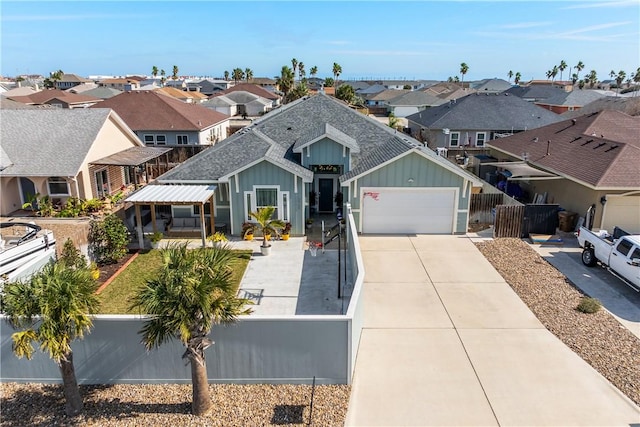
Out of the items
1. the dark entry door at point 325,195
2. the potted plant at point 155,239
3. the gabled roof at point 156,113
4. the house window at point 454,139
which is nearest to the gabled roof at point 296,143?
the dark entry door at point 325,195

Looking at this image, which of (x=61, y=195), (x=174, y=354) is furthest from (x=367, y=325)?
(x=61, y=195)

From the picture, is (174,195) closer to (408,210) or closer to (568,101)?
(408,210)

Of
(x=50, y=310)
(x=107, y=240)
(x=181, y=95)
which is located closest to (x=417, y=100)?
(x=181, y=95)

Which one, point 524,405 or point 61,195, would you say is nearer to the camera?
point 524,405

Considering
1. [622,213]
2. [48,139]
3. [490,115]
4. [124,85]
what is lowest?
[622,213]

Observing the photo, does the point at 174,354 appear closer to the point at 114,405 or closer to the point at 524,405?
the point at 114,405
